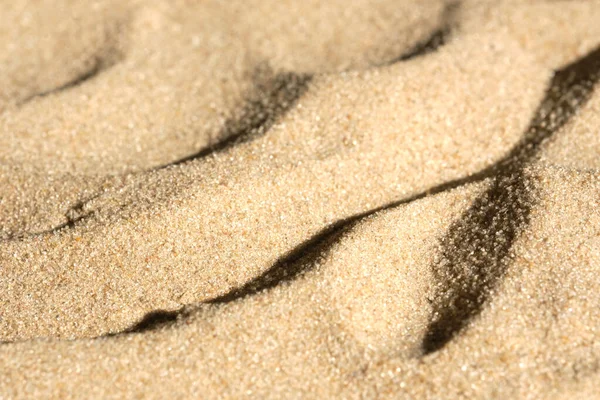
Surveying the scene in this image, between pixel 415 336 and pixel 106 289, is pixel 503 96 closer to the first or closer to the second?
pixel 415 336

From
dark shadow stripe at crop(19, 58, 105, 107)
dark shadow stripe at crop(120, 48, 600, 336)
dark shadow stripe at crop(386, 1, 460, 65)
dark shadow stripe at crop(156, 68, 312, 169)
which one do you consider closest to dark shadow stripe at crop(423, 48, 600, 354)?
dark shadow stripe at crop(120, 48, 600, 336)

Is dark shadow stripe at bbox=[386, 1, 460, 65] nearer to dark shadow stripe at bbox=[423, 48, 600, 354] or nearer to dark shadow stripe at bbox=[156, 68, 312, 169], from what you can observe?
dark shadow stripe at bbox=[156, 68, 312, 169]

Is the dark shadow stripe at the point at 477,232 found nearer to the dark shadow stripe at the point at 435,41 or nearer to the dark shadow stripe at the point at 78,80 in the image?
the dark shadow stripe at the point at 435,41

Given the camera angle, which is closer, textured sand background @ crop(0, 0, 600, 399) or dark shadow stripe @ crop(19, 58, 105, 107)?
textured sand background @ crop(0, 0, 600, 399)

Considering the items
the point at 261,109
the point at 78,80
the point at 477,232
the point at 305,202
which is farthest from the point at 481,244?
the point at 78,80

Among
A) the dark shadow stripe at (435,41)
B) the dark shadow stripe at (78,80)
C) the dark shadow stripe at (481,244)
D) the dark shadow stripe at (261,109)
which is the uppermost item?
the dark shadow stripe at (78,80)

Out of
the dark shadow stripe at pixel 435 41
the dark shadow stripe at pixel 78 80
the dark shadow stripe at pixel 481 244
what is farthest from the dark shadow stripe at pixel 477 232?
the dark shadow stripe at pixel 78 80

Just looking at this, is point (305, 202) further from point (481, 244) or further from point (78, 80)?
point (78, 80)
